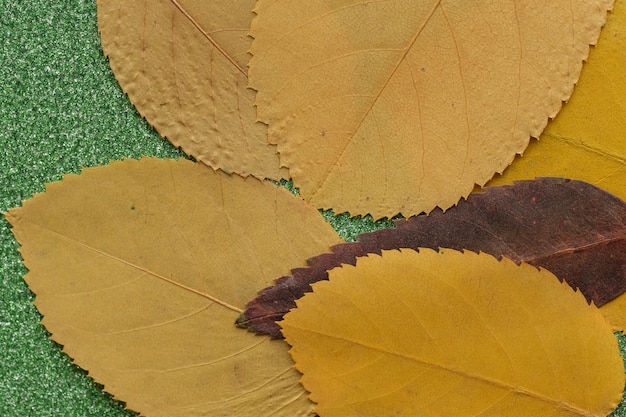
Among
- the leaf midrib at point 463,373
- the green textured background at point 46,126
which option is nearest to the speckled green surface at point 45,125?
the green textured background at point 46,126

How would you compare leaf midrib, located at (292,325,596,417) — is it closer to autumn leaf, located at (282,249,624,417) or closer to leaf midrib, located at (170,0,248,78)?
autumn leaf, located at (282,249,624,417)

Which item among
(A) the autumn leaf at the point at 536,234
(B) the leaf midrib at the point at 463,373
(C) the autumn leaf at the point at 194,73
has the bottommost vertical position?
(B) the leaf midrib at the point at 463,373

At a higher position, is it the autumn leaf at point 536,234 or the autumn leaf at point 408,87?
the autumn leaf at point 408,87

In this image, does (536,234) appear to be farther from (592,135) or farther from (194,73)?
(194,73)

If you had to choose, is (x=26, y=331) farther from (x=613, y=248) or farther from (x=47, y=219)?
(x=613, y=248)

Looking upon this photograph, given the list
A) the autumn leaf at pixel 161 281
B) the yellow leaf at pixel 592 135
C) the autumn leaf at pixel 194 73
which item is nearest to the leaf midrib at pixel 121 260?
the autumn leaf at pixel 161 281

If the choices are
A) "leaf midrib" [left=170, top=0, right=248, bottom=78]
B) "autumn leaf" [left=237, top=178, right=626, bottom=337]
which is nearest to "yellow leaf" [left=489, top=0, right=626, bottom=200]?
"autumn leaf" [left=237, top=178, right=626, bottom=337]

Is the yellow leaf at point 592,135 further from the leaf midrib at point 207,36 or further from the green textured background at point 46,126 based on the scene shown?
the leaf midrib at point 207,36
